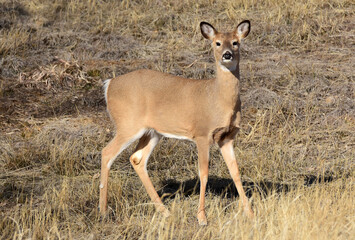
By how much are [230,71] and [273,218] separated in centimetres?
149

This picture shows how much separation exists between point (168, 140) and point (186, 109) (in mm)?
1595

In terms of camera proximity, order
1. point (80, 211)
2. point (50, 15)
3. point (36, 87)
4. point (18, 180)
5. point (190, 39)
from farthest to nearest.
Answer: point (50, 15)
point (190, 39)
point (36, 87)
point (18, 180)
point (80, 211)

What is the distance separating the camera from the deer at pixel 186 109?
5816mm

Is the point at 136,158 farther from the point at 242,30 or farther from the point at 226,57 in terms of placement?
the point at 242,30

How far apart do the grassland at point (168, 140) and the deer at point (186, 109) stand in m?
0.35

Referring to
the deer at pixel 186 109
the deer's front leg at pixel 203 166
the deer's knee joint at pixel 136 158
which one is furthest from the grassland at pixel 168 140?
the deer at pixel 186 109

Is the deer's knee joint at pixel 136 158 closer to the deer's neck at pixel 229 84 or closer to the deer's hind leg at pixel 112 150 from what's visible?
the deer's hind leg at pixel 112 150

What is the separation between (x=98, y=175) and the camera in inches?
267

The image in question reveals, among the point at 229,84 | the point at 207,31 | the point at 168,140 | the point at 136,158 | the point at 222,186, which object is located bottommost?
the point at 222,186

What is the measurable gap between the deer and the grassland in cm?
35

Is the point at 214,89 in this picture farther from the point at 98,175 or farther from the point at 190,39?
the point at 190,39

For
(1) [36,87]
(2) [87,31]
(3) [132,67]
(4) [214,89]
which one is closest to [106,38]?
(2) [87,31]

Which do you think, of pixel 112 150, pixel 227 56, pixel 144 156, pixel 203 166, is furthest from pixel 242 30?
pixel 112 150

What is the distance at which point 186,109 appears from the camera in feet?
19.9
